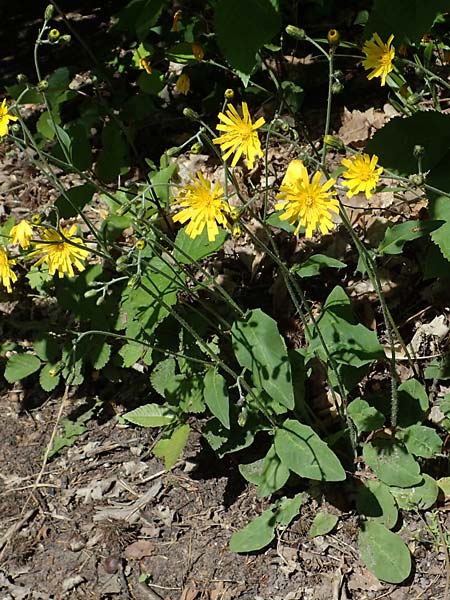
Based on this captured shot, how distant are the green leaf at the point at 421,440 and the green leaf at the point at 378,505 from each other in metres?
0.19

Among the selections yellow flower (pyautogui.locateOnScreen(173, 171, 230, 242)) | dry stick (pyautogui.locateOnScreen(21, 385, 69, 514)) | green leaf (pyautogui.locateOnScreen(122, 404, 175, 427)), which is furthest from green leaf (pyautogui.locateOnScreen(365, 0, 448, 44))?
dry stick (pyautogui.locateOnScreen(21, 385, 69, 514))

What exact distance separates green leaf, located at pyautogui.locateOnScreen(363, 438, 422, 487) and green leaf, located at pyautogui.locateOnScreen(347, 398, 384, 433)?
0.33 feet

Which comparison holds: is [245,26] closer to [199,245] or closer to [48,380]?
[199,245]

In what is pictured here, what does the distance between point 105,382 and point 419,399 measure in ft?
5.13

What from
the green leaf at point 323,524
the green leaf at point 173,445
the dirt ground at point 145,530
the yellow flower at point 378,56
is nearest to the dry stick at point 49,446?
the dirt ground at point 145,530

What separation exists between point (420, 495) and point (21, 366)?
187 centimetres

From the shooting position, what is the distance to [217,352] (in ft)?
10.6

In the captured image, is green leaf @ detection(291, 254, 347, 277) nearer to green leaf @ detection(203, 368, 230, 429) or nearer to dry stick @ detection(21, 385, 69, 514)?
green leaf @ detection(203, 368, 230, 429)

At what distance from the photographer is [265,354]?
280 cm

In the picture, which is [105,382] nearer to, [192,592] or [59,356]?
[59,356]

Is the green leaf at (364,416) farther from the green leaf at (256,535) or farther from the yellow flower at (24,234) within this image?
the yellow flower at (24,234)

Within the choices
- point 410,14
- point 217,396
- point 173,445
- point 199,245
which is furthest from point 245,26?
point 173,445

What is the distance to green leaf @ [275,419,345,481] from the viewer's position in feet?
9.00

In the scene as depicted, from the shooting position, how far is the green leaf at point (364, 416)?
2.96m
